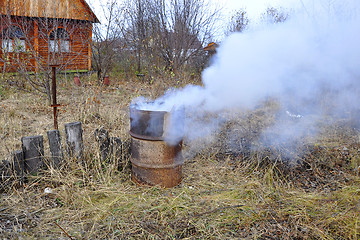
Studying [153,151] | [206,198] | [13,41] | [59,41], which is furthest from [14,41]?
[206,198]

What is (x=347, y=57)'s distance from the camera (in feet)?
11.4

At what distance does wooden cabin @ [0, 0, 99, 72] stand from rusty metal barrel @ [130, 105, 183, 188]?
411cm

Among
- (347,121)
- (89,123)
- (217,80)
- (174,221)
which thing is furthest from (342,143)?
(89,123)

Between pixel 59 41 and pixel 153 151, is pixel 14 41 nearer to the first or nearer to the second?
pixel 59 41

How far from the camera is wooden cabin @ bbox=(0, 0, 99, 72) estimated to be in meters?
7.02

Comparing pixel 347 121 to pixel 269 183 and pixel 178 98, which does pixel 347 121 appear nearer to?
pixel 269 183

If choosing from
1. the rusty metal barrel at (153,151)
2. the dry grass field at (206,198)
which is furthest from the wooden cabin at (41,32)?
the rusty metal barrel at (153,151)

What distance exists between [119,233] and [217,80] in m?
2.28

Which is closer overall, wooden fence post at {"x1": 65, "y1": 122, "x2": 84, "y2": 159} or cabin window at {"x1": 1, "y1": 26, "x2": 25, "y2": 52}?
wooden fence post at {"x1": 65, "y1": 122, "x2": 84, "y2": 159}

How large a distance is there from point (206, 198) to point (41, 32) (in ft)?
21.8

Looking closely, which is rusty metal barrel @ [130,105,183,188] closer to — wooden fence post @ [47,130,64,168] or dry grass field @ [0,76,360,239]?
dry grass field @ [0,76,360,239]

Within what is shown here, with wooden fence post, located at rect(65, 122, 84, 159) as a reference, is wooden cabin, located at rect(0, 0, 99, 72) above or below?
above

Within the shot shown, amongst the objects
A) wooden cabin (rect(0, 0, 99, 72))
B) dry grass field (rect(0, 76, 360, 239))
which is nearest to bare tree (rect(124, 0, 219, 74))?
wooden cabin (rect(0, 0, 99, 72))

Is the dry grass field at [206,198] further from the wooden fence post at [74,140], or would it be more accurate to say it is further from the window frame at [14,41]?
the window frame at [14,41]
